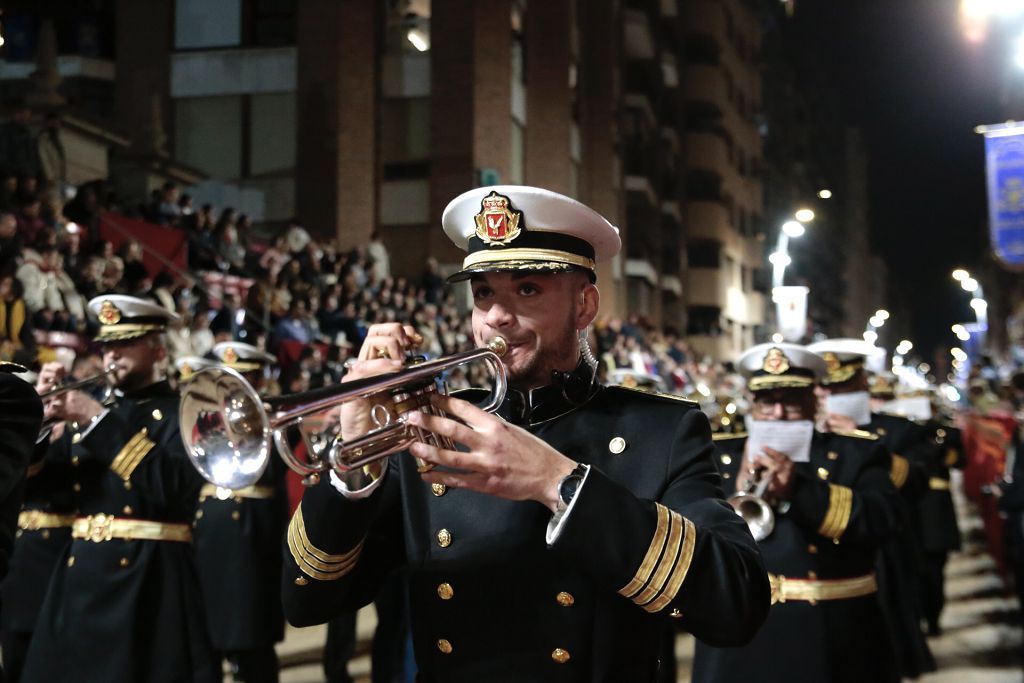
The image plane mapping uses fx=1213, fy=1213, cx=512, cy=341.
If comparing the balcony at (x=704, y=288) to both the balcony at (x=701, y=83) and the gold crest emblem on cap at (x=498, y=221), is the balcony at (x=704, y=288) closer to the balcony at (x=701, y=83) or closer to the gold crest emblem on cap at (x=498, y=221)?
the balcony at (x=701, y=83)

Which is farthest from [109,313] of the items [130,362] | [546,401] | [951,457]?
[951,457]

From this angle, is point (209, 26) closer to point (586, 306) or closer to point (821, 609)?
point (821, 609)

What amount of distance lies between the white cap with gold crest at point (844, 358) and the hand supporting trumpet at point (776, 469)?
2.83 m

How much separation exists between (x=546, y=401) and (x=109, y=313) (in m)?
3.82

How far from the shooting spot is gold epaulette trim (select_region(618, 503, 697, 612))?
2.61 m

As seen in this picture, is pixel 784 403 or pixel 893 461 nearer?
pixel 784 403

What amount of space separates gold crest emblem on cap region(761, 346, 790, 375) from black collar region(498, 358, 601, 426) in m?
3.10

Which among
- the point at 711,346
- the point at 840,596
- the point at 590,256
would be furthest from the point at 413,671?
the point at 711,346

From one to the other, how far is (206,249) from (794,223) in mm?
9420

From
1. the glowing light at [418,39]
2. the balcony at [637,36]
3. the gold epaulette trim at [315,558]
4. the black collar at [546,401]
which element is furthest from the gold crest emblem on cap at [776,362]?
the balcony at [637,36]

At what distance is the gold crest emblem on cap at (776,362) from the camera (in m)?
6.04

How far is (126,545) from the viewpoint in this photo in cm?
595

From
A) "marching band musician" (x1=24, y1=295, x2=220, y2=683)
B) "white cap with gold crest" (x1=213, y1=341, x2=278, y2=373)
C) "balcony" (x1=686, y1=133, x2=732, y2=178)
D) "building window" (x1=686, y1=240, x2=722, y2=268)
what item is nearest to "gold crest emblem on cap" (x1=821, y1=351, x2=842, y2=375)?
"white cap with gold crest" (x1=213, y1=341, x2=278, y2=373)

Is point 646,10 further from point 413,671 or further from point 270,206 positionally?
point 413,671
